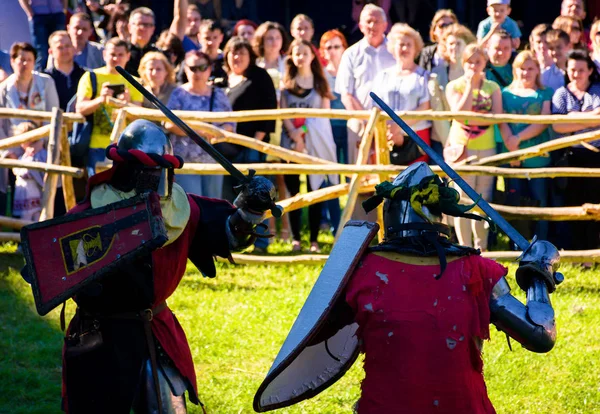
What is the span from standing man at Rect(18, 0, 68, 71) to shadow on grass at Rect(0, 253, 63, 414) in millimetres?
2913

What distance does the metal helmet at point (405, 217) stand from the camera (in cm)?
417

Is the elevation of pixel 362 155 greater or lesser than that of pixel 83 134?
lesser

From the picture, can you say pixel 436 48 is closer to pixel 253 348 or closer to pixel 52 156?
pixel 52 156

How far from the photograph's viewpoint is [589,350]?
23.1 feet

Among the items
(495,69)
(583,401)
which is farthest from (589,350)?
(495,69)

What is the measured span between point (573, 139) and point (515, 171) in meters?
0.53

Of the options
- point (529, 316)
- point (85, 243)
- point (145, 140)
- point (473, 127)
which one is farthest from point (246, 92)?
point (529, 316)

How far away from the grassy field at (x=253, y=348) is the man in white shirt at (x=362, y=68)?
1343mm

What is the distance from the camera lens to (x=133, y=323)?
481cm

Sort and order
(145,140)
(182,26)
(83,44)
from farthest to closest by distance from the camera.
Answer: (182,26) < (83,44) < (145,140)

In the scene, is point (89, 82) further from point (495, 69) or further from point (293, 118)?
point (495, 69)

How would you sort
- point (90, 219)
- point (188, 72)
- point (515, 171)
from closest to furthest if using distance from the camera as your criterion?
point (90, 219) → point (515, 171) → point (188, 72)

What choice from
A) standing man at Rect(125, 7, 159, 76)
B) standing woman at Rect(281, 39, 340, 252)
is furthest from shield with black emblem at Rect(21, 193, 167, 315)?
standing man at Rect(125, 7, 159, 76)

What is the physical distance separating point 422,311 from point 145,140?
1.51 metres
